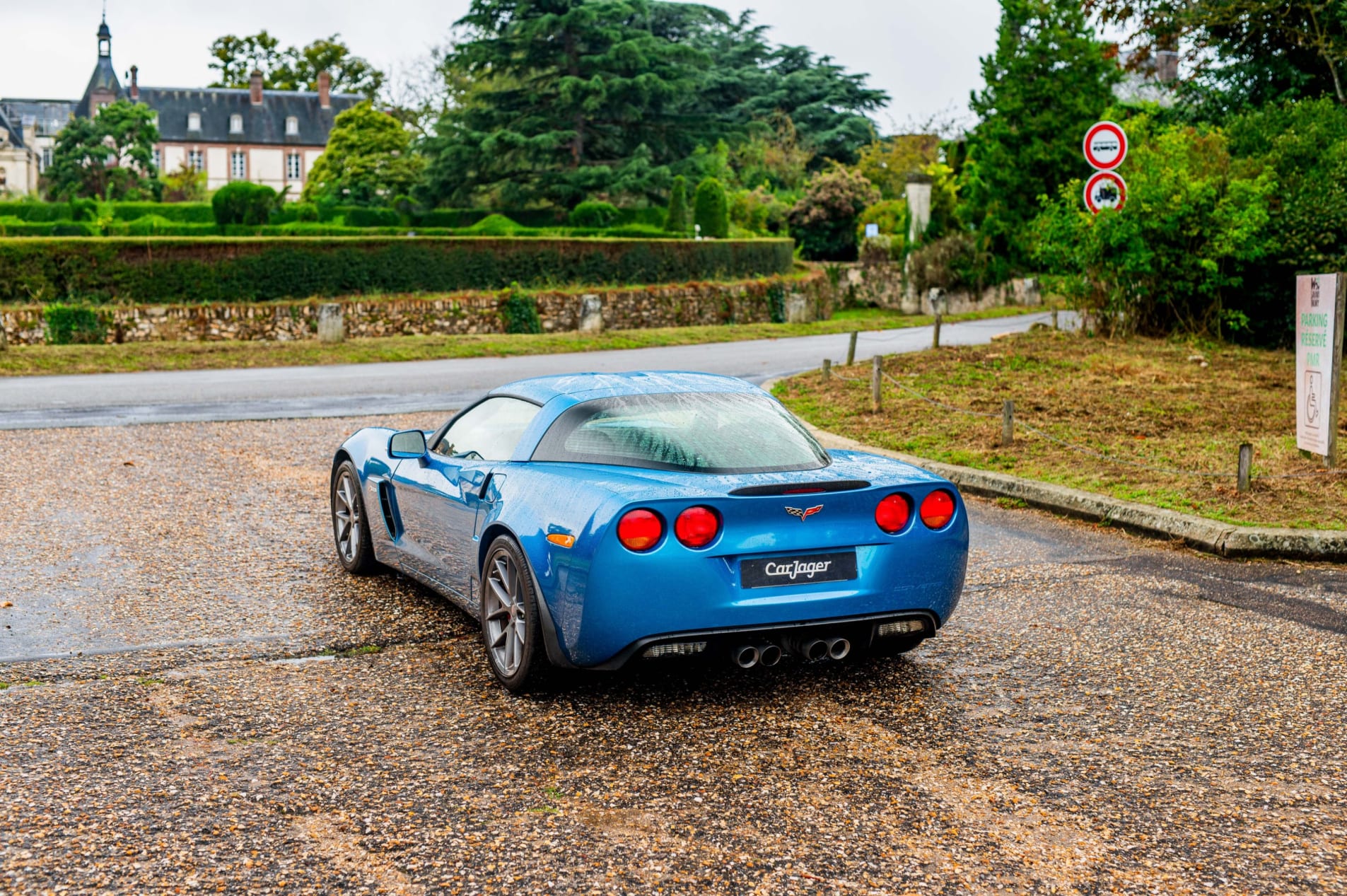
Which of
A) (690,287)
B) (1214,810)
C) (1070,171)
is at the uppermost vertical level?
(1070,171)

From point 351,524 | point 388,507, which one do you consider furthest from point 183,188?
point 388,507

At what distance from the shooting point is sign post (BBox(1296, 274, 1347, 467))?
9.23 metres

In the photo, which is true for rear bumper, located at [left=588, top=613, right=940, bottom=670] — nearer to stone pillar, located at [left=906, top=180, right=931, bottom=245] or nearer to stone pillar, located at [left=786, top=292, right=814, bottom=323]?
stone pillar, located at [left=786, top=292, right=814, bottom=323]

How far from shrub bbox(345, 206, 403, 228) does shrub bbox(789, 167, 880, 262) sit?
15.5 meters

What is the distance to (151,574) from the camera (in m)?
7.11

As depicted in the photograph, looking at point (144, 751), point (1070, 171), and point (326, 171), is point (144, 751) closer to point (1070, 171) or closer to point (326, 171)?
point (1070, 171)

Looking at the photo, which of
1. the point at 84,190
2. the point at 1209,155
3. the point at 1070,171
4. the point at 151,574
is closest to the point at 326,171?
the point at 84,190

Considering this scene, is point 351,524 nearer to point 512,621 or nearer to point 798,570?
point 512,621

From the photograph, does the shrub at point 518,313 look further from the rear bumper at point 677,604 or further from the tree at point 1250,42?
the rear bumper at point 677,604

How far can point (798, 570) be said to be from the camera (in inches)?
188

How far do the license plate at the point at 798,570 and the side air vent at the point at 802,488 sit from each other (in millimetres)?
236

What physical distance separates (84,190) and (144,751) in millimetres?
69559

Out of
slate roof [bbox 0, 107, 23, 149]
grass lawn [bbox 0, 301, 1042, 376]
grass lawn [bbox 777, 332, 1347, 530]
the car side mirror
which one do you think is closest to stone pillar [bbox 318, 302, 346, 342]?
grass lawn [bbox 0, 301, 1042, 376]

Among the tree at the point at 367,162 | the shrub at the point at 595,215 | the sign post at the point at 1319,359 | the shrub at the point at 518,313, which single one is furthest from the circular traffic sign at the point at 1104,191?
the tree at the point at 367,162
